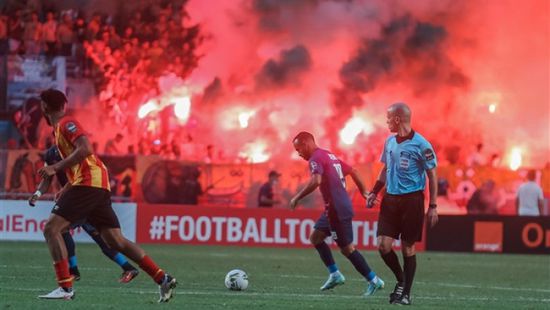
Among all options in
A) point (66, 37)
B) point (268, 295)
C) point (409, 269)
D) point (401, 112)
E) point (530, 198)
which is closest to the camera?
point (401, 112)

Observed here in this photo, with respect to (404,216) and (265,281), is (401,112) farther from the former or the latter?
(265,281)

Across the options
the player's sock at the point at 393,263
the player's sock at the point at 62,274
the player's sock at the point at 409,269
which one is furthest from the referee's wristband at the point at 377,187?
the player's sock at the point at 62,274

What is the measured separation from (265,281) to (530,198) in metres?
13.0

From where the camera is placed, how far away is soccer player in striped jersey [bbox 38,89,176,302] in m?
11.4

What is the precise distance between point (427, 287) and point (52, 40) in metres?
21.0

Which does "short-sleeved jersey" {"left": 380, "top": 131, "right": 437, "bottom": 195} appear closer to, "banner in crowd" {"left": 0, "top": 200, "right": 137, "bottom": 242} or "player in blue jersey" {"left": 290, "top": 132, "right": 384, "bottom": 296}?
"player in blue jersey" {"left": 290, "top": 132, "right": 384, "bottom": 296}

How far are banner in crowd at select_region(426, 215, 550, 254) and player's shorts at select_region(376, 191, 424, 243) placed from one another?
50.8ft

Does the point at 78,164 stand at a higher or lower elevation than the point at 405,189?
higher

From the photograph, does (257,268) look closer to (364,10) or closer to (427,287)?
(427,287)

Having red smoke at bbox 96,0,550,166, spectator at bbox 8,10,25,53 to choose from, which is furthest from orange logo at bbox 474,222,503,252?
spectator at bbox 8,10,25,53

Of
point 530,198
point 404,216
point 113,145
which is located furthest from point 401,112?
point 113,145

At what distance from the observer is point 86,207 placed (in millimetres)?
11469

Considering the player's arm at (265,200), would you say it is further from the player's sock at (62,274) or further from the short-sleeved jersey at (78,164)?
the player's sock at (62,274)

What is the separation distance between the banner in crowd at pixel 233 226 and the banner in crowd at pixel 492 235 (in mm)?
1335
